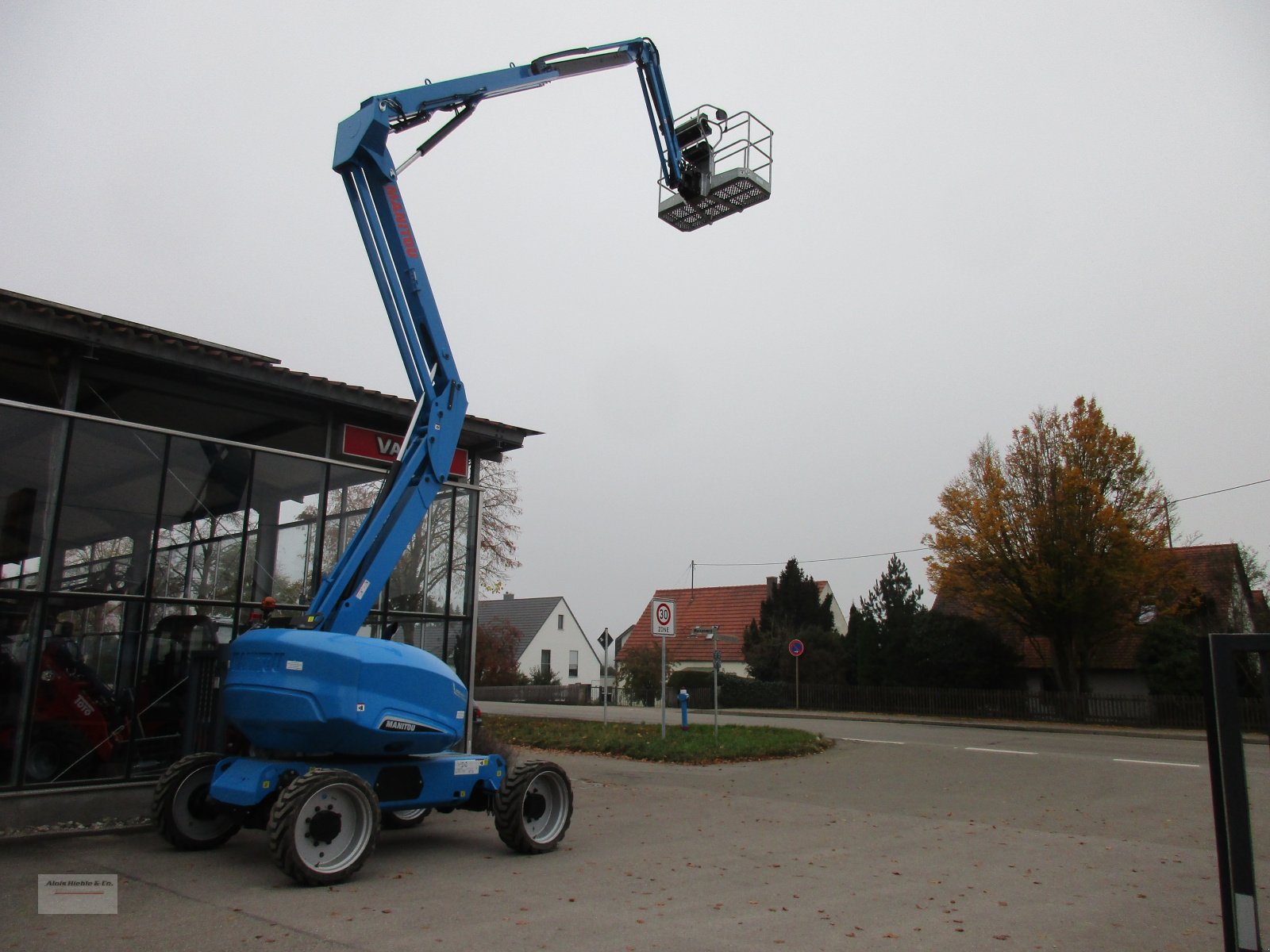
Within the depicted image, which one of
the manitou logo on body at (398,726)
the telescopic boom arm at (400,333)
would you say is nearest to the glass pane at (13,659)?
the telescopic boom arm at (400,333)

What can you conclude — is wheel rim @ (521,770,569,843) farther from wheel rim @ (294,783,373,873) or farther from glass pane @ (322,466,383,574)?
glass pane @ (322,466,383,574)

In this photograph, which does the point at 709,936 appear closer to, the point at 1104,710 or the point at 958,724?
the point at 958,724

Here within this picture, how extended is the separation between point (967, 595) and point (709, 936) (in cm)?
3159

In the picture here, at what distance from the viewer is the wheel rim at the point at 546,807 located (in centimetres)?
873

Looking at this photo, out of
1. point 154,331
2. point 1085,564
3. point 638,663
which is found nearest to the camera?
point 154,331

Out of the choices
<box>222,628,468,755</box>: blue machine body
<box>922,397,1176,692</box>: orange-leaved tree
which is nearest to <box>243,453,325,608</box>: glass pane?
<box>222,628,468,755</box>: blue machine body

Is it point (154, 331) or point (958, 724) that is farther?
point (958, 724)

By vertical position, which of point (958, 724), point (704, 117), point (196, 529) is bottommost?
point (958, 724)

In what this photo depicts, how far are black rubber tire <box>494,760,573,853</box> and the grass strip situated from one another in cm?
655

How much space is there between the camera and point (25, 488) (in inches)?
372

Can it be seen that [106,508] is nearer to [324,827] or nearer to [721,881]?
[324,827]

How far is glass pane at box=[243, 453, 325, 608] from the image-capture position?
11.3m

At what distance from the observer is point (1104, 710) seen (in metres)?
30.8

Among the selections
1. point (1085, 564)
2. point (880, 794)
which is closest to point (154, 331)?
point (880, 794)
